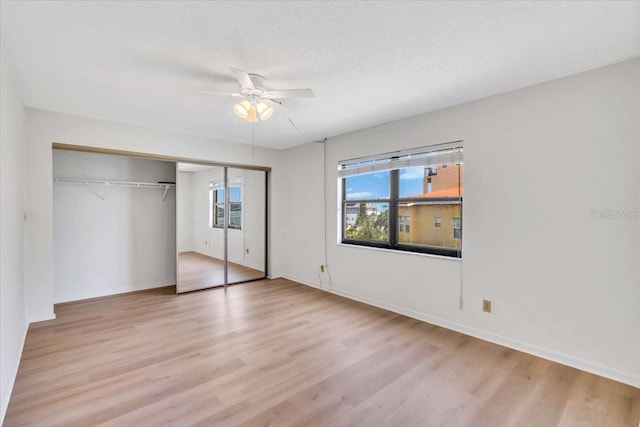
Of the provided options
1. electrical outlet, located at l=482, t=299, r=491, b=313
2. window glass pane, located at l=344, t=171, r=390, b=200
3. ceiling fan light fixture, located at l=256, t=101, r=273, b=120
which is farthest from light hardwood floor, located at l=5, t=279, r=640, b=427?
ceiling fan light fixture, located at l=256, t=101, r=273, b=120

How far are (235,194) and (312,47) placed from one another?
11.0 ft

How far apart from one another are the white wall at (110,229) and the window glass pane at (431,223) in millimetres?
3705

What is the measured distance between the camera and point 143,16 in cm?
169

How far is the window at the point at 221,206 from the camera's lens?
4734 mm

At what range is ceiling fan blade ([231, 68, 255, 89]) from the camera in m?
2.08

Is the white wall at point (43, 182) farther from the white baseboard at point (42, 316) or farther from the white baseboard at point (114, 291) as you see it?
the white baseboard at point (114, 291)

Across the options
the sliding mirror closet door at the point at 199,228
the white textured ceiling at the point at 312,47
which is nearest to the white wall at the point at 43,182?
the white textured ceiling at the point at 312,47

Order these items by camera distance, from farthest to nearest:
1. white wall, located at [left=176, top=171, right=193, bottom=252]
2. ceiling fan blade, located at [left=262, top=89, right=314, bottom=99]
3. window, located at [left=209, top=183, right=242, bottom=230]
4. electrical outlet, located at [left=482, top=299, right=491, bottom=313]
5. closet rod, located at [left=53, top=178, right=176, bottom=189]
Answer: window, located at [left=209, top=183, right=242, bottom=230] < white wall, located at [left=176, top=171, right=193, bottom=252] < closet rod, located at [left=53, top=178, right=176, bottom=189] < electrical outlet, located at [left=482, top=299, right=491, bottom=313] < ceiling fan blade, located at [left=262, top=89, right=314, bottom=99]

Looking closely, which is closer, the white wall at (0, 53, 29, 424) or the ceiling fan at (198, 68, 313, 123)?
the white wall at (0, 53, 29, 424)

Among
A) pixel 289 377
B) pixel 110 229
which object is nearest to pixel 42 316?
pixel 110 229

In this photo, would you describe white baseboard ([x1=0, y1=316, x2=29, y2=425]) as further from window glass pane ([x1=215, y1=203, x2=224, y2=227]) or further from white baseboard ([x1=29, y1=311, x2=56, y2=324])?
window glass pane ([x1=215, y1=203, x2=224, y2=227])

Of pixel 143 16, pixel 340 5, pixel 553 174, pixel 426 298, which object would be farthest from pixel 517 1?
pixel 426 298

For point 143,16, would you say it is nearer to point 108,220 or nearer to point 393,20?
point 393,20

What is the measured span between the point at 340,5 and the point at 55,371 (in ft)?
10.8
